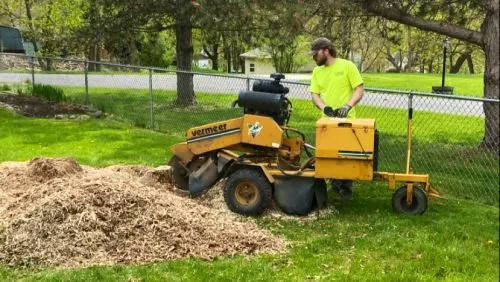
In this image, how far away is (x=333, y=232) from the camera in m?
5.60

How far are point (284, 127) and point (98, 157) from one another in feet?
13.0

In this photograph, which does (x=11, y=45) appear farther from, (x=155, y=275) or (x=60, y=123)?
(x=155, y=275)

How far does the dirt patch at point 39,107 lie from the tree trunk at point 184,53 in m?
2.01

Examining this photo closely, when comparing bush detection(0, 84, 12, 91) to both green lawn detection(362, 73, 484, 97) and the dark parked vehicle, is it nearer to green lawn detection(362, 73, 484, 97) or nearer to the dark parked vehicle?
the dark parked vehicle

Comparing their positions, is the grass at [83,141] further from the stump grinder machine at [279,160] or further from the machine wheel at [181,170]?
the stump grinder machine at [279,160]

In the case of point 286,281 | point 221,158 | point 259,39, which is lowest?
point 286,281

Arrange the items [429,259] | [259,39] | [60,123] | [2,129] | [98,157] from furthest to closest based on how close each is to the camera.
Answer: [259,39] < [60,123] < [2,129] < [98,157] < [429,259]

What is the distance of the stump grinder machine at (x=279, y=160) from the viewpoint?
5.73 meters

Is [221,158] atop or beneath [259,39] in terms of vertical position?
beneath

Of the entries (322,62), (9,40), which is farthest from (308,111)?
(9,40)

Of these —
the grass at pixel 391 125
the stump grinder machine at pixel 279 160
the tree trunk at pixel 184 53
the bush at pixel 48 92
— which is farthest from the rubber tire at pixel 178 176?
the bush at pixel 48 92

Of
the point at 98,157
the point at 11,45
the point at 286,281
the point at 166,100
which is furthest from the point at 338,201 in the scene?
the point at 11,45

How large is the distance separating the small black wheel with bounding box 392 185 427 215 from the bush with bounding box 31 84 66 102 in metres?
11.7

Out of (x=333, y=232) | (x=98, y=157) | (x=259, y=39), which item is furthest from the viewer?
(x=259, y=39)
